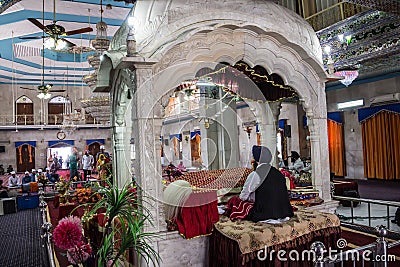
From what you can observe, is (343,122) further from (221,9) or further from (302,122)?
(221,9)

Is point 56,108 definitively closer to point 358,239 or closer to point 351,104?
point 351,104

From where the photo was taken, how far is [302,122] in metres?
16.2

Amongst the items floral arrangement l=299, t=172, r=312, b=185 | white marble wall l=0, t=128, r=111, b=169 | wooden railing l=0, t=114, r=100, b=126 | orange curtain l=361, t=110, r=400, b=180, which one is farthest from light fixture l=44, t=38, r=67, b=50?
white marble wall l=0, t=128, r=111, b=169

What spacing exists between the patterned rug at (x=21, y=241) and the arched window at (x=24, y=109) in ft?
57.7

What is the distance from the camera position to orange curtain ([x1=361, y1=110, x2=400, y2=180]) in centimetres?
1288

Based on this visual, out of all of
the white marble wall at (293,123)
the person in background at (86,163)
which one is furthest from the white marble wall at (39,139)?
the white marble wall at (293,123)

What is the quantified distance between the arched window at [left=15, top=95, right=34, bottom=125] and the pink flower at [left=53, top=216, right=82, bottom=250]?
26079 mm

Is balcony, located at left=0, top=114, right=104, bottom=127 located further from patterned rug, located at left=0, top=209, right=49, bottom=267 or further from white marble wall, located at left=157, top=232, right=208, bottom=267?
white marble wall, located at left=157, top=232, right=208, bottom=267

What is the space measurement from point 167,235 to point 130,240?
1051 mm

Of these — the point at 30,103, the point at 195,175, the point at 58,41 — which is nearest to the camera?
the point at 195,175

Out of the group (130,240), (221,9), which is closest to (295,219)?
(130,240)

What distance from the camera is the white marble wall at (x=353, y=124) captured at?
13620 mm

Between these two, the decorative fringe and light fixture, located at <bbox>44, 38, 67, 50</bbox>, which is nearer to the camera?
the decorative fringe

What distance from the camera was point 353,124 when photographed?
1459 centimetres
